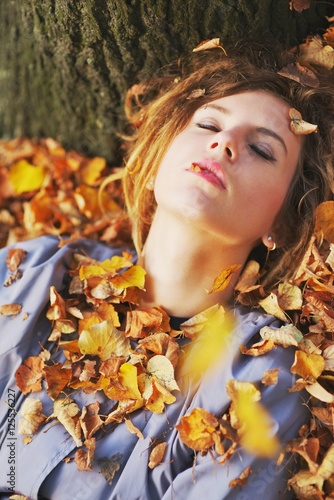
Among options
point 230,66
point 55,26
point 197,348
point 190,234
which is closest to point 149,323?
point 197,348

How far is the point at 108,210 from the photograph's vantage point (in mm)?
3352

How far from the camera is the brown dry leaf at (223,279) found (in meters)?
2.63

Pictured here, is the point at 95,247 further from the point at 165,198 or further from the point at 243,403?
the point at 243,403

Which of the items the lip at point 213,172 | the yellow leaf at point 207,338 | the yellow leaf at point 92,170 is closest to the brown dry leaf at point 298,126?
the lip at point 213,172

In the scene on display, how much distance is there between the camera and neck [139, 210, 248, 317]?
2635mm

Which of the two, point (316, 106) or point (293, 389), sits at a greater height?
point (316, 106)

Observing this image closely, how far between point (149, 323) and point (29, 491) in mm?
789

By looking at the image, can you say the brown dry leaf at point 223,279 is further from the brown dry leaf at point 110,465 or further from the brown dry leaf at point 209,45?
the brown dry leaf at point 209,45

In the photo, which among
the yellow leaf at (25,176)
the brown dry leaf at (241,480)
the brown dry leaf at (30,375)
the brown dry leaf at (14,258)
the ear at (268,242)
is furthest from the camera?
the yellow leaf at (25,176)

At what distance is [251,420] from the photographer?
7.48ft

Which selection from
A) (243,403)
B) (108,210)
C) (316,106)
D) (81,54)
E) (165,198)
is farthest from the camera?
(108,210)

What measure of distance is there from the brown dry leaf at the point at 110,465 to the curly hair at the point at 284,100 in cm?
98

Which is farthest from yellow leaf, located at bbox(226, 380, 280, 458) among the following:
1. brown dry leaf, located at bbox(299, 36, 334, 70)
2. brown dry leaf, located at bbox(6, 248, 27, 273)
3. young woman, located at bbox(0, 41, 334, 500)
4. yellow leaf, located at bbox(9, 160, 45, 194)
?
yellow leaf, located at bbox(9, 160, 45, 194)

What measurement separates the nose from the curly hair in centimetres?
28
